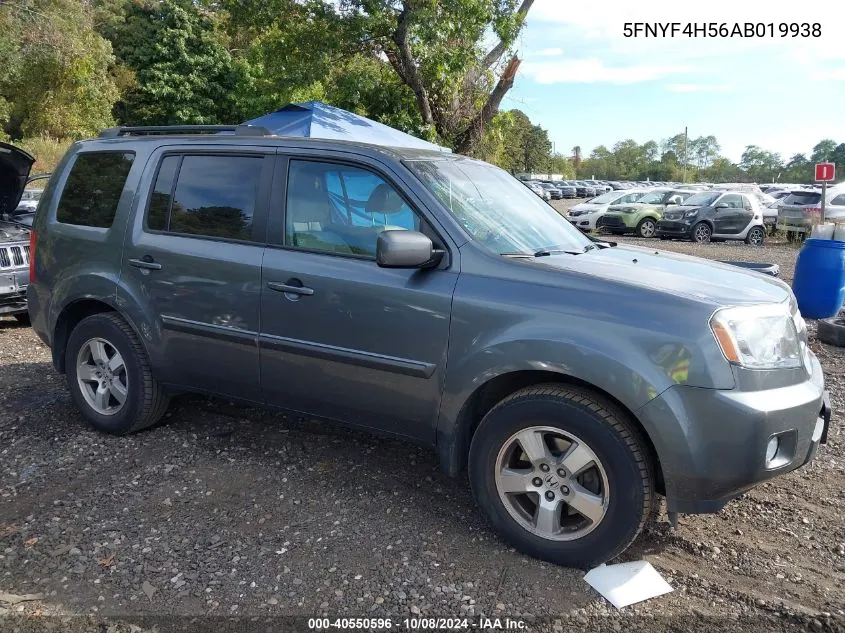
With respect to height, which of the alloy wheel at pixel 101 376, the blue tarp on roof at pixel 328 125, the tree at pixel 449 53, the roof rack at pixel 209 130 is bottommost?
the alloy wheel at pixel 101 376

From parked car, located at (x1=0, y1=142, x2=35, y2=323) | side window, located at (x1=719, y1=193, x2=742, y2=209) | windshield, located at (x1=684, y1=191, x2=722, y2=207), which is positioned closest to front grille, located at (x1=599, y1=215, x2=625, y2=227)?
windshield, located at (x1=684, y1=191, x2=722, y2=207)

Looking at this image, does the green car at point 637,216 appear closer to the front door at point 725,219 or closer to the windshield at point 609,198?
the windshield at point 609,198

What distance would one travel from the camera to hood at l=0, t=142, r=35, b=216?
6.79 metres

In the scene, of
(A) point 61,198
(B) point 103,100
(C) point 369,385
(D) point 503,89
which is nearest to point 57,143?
(B) point 103,100

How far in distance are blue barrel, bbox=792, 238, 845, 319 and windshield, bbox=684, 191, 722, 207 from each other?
1205cm

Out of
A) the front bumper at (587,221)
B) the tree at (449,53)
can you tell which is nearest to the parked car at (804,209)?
the front bumper at (587,221)

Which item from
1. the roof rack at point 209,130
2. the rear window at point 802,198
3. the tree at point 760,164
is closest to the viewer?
the roof rack at point 209,130

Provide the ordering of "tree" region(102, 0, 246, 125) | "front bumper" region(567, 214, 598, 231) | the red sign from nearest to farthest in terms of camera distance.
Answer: the red sign
"front bumper" region(567, 214, 598, 231)
"tree" region(102, 0, 246, 125)

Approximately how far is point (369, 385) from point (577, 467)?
108 cm

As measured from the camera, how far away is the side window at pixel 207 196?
152 inches

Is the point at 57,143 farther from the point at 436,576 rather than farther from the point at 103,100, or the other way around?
the point at 436,576

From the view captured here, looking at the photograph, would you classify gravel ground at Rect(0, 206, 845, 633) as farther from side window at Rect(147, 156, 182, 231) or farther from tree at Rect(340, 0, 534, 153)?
tree at Rect(340, 0, 534, 153)

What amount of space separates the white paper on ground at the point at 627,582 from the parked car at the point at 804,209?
17824 millimetres

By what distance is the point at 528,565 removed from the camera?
3.07m
